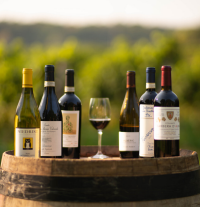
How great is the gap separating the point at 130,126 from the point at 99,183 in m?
0.76

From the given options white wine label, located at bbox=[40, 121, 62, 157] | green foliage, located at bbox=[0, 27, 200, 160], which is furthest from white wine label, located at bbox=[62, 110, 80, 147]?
green foliage, located at bbox=[0, 27, 200, 160]

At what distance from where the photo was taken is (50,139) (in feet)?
5.79

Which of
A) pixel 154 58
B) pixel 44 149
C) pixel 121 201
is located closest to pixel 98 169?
pixel 121 201

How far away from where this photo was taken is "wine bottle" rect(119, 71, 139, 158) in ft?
6.30

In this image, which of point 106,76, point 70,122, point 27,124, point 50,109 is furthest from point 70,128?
point 106,76

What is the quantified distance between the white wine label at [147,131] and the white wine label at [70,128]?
0.43 metres

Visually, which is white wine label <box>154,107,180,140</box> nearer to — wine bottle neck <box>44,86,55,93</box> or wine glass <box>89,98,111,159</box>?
wine glass <box>89,98,111,159</box>

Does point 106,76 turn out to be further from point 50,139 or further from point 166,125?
point 166,125

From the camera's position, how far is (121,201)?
140 centimetres

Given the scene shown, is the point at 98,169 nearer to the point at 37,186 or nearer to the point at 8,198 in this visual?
the point at 37,186

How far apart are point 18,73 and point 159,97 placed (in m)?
14.2

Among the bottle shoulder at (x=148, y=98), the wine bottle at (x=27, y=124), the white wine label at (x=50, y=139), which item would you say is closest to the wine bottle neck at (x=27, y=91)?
the wine bottle at (x=27, y=124)

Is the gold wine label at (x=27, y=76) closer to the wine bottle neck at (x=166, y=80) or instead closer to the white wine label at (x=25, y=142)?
the white wine label at (x=25, y=142)

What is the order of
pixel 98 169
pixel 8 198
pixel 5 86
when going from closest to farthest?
pixel 98 169, pixel 8 198, pixel 5 86
